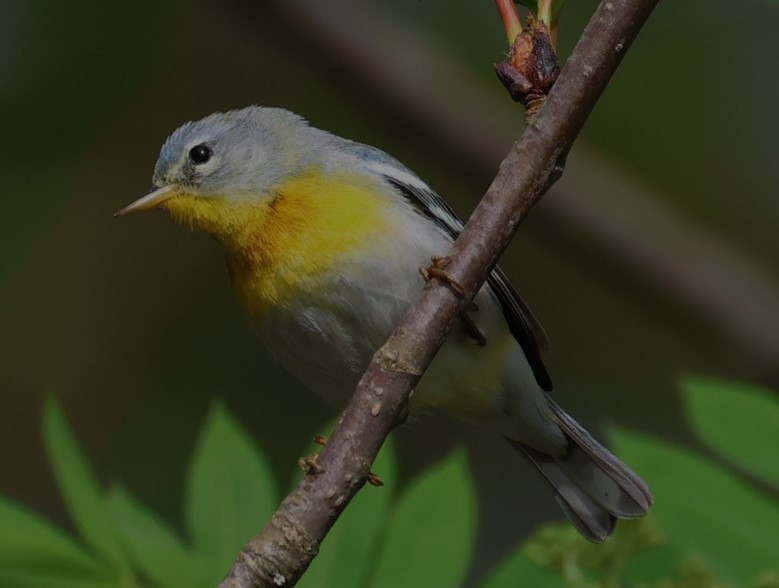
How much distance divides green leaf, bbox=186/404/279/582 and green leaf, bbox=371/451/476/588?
0.29m

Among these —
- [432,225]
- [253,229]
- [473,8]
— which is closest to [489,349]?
[432,225]

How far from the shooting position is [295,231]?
320cm

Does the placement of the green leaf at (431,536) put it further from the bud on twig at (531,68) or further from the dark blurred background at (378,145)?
the dark blurred background at (378,145)

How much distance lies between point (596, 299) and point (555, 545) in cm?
367

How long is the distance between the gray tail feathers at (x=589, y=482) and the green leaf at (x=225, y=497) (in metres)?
1.18

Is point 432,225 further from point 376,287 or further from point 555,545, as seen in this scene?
point 555,545

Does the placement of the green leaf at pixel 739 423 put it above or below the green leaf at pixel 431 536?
above

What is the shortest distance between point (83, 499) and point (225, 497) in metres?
0.28

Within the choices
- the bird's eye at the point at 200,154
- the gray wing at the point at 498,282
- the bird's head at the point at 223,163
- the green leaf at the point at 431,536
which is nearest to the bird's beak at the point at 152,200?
the bird's head at the point at 223,163

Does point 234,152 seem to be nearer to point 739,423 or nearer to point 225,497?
point 225,497

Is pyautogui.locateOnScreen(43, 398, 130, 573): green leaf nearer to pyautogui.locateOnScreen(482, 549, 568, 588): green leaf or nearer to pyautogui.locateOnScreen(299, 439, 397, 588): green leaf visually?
pyautogui.locateOnScreen(299, 439, 397, 588): green leaf

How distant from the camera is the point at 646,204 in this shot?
4422mm

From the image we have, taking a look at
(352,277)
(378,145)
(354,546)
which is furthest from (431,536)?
(378,145)

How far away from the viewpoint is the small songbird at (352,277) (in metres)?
3.17
